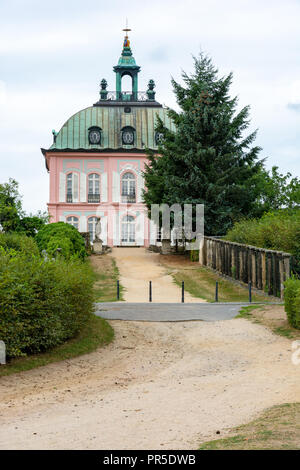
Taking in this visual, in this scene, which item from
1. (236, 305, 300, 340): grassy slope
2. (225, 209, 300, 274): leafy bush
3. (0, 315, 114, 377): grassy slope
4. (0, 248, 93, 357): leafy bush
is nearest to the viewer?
(0, 248, 93, 357): leafy bush

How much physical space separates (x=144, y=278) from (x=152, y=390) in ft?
70.2

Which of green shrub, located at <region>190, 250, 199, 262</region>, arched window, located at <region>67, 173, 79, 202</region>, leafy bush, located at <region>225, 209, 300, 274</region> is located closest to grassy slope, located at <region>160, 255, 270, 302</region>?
green shrub, located at <region>190, 250, 199, 262</region>

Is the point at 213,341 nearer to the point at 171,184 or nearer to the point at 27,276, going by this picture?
the point at 27,276

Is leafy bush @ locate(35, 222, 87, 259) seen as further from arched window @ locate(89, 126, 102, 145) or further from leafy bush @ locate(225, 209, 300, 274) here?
arched window @ locate(89, 126, 102, 145)

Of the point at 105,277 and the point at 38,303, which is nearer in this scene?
the point at 38,303

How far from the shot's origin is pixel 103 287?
2950 centimetres

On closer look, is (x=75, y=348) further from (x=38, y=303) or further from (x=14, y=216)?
(x=14, y=216)

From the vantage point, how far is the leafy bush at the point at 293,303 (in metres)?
16.6

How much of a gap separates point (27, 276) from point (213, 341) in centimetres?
491

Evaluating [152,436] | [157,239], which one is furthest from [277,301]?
[157,239]

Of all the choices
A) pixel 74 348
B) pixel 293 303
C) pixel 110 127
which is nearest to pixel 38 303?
pixel 74 348

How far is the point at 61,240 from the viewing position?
34.4 m

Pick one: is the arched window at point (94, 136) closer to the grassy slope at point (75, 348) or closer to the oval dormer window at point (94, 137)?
the oval dormer window at point (94, 137)

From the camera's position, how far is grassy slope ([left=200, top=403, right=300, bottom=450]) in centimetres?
757
